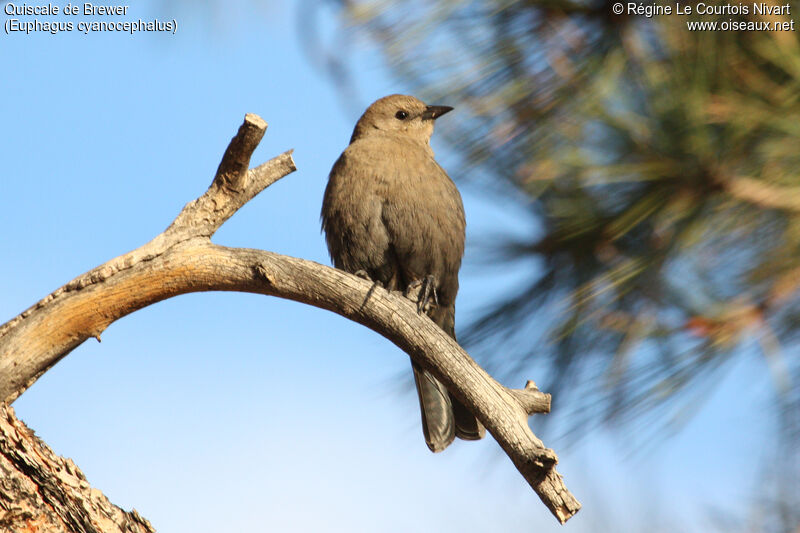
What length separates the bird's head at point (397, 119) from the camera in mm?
4113

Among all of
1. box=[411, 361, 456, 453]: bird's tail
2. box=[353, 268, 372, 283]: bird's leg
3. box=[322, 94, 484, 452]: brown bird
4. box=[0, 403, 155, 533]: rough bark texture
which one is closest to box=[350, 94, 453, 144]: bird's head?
box=[322, 94, 484, 452]: brown bird

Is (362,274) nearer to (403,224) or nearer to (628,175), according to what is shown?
(403,224)

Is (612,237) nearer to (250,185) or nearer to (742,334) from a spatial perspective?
(742,334)

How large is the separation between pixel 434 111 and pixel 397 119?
530 mm

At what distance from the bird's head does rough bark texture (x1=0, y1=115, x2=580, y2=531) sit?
1.29 metres

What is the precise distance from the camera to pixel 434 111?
3826 mm

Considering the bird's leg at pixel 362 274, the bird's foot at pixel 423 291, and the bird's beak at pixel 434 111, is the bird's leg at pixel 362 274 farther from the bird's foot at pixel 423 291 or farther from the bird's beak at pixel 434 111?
the bird's beak at pixel 434 111

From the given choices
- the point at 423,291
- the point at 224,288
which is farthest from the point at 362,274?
the point at 224,288

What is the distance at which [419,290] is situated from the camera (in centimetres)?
364

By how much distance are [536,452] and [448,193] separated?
1.38 meters

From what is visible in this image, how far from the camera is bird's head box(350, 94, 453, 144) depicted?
4.11 meters

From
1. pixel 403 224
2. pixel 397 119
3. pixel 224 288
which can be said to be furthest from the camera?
pixel 397 119

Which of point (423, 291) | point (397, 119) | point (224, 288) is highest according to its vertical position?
point (397, 119)

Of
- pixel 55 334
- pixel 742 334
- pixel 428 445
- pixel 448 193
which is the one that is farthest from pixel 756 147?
pixel 55 334
